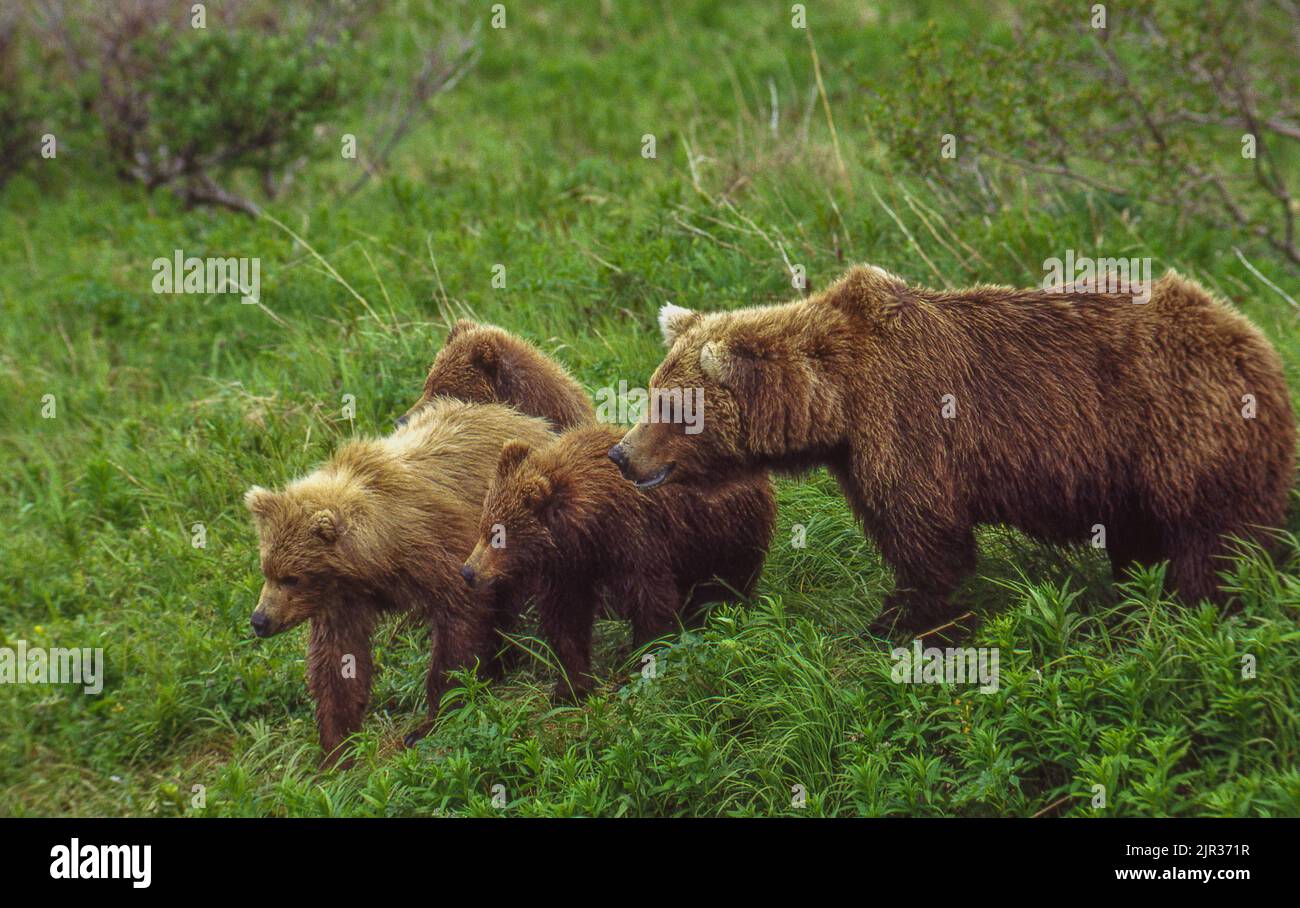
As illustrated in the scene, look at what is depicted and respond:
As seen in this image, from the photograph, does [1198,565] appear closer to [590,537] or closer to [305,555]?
[590,537]

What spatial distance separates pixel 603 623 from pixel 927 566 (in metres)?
1.70

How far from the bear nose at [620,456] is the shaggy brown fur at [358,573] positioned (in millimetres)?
993

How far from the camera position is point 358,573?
5961 mm

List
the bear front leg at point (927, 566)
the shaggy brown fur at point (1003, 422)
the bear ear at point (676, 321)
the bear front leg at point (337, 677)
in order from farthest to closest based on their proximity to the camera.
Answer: the bear front leg at point (337, 677), the bear ear at point (676, 321), the bear front leg at point (927, 566), the shaggy brown fur at point (1003, 422)

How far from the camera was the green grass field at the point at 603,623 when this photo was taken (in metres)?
4.94

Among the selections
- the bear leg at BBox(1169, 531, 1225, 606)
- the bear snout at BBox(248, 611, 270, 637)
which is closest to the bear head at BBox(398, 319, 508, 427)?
the bear snout at BBox(248, 611, 270, 637)

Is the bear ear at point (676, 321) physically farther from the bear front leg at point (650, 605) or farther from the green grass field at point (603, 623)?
the green grass field at point (603, 623)

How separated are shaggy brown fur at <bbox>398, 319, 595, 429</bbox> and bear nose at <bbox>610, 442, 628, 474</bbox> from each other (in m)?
1.57

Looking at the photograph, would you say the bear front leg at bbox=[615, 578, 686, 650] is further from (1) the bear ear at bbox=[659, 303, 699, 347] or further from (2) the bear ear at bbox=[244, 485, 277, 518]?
(2) the bear ear at bbox=[244, 485, 277, 518]

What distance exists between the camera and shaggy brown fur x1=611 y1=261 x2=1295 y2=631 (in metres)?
5.23

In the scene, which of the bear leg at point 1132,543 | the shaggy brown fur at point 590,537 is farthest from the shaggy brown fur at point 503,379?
the bear leg at point 1132,543

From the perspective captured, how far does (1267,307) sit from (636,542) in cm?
485

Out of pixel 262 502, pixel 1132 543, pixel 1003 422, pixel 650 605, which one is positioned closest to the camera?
pixel 1003 422

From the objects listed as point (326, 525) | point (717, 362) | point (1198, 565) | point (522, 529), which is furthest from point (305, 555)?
point (1198, 565)
